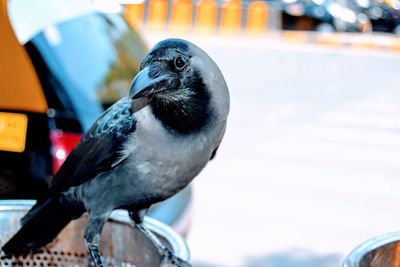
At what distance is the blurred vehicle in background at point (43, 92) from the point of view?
4039mm

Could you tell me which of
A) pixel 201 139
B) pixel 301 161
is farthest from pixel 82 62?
pixel 301 161

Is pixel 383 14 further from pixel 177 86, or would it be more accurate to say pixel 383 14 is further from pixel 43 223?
pixel 177 86

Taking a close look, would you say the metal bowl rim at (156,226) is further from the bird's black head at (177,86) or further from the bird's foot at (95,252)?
the bird's black head at (177,86)

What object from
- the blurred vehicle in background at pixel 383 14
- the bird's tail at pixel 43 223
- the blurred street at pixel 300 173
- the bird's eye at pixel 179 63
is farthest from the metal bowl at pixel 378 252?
the blurred vehicle in background at pixel 383 14

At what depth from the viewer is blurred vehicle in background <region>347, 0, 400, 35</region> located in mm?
18594

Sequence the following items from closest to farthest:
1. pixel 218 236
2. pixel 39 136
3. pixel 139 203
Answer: pixel 139 203 → pixel 39 136 → pixel 218 236

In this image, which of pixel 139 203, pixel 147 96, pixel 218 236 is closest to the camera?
pixel 147 96

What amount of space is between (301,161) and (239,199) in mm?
1395

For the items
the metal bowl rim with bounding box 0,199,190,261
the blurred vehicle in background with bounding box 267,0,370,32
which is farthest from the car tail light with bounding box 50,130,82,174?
the blurred vehicle in background with bounding box 267,0,370,32

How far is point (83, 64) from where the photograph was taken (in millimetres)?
4305

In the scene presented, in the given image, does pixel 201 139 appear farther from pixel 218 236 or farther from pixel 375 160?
pixel 375 160

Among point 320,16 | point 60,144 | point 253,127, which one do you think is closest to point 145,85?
point 60,144

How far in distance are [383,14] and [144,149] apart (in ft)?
58.7

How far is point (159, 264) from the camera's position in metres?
1.83
